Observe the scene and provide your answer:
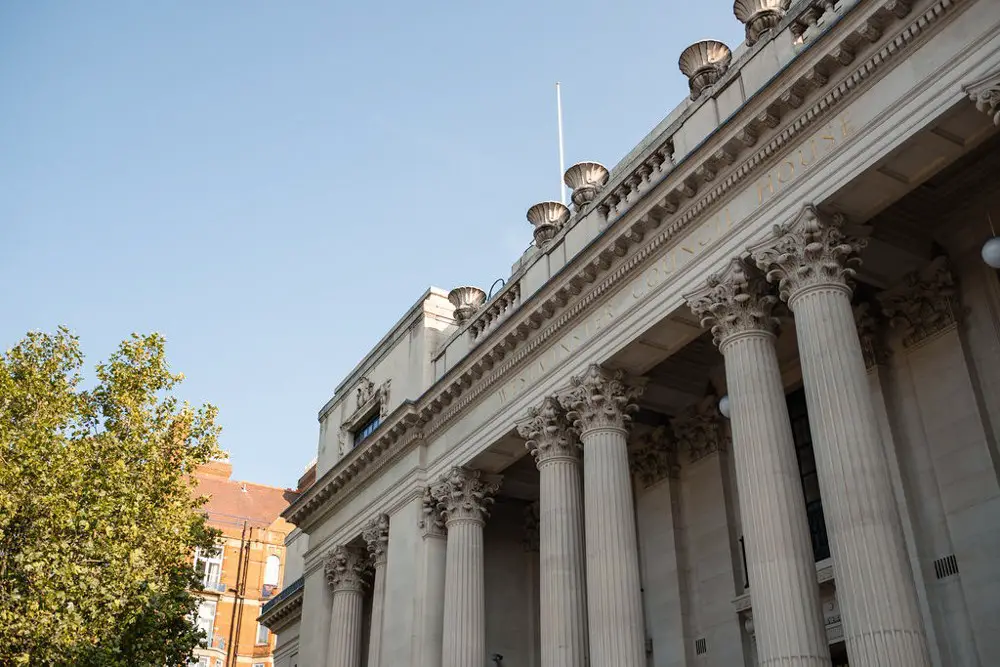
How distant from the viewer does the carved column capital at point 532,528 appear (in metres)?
26.9

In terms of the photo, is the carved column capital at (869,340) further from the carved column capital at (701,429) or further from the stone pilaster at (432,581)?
the stone pilaster at (432,581)

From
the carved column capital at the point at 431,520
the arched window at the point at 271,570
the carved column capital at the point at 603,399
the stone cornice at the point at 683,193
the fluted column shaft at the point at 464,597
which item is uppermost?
the arched window at the point at 271,570

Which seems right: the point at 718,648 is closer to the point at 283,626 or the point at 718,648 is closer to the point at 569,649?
the point at 569,649

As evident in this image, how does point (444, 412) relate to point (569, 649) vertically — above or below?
above

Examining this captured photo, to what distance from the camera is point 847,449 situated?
14062 mm

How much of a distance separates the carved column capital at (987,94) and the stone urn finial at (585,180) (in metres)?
10.2

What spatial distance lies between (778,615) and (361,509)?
16236 millimetres

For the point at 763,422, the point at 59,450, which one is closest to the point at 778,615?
the point at 763,422

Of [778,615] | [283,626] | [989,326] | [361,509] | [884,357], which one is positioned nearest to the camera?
[778,615]

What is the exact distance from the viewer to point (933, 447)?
57.2ft

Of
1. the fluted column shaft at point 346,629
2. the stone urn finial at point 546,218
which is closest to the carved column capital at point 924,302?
the stone urn finial at point 546,218

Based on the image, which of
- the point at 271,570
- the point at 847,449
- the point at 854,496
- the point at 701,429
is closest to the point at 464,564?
the point at 701,429

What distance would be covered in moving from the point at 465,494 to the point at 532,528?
3593mm

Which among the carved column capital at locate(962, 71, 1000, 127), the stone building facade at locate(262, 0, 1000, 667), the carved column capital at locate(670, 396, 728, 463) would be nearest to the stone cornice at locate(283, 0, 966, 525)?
the stone building facade at locate(262, 0, 1000, 667)
